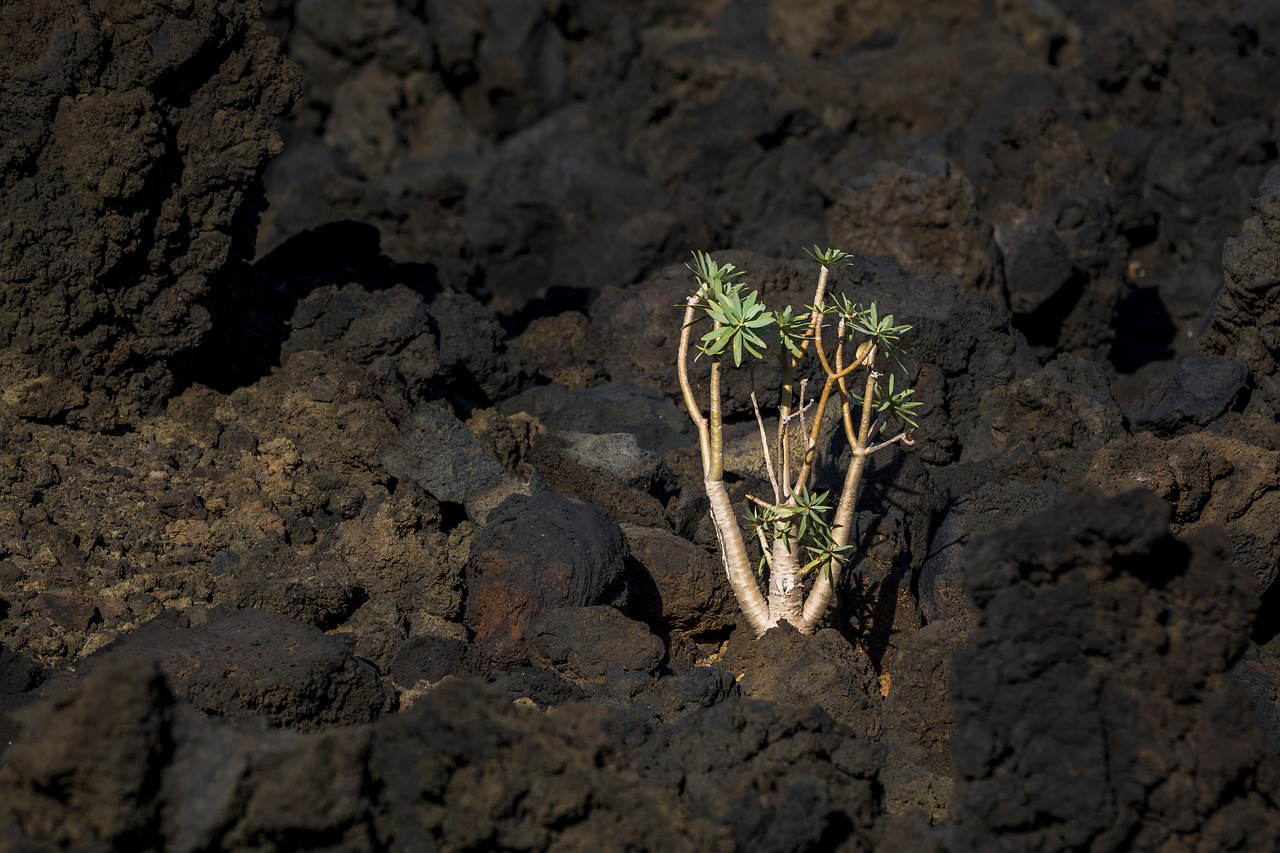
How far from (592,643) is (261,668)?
5.01ft

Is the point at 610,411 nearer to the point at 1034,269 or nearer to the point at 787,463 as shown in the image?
the point at 787,463

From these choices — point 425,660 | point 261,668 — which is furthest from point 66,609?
point 425,660

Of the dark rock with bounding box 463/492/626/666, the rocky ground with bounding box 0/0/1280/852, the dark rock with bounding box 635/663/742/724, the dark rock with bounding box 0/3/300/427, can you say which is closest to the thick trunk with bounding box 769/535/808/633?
the rocky ground with bounding box 0/0/1280/852

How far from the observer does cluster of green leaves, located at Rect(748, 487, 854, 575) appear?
6789 mm

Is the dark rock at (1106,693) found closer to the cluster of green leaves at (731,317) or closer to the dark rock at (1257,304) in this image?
the cluster of green leaves at (731,317)

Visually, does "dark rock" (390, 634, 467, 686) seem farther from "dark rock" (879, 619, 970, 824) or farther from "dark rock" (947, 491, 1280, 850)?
"dark rock" (947, 491, 1280, 850)

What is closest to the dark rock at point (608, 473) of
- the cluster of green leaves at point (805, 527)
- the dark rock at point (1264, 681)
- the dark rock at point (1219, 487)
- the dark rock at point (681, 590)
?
the dark rock at point (681, 590)

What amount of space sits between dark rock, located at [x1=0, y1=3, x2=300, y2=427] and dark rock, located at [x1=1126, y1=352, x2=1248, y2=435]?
17.7 feet

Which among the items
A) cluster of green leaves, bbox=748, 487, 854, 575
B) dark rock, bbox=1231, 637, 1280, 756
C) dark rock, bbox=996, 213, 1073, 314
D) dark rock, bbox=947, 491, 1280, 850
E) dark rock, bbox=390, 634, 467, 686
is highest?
dark rock, bbox=947, 491, 1280, 850

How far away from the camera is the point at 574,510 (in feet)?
24.0

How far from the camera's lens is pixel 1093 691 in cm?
526

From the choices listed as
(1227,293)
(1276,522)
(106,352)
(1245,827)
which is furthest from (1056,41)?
(1245,827)

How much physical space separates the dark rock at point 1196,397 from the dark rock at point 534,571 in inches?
142

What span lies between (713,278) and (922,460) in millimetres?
2796
